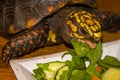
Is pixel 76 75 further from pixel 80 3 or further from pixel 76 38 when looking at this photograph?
pixel 80 3

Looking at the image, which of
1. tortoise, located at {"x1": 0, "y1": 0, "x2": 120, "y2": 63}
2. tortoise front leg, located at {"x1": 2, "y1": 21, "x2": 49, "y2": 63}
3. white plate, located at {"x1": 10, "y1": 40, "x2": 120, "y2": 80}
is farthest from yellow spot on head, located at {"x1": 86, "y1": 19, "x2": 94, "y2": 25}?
tortoise front leg, located at {"x1": 2, "y1": 21, "x2": 49, "y2": 63}

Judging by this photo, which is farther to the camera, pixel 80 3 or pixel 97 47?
pixel 80 3

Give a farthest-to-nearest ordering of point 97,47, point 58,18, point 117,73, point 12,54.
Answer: point 58,18 < point 12,54 < point 97,47 < point 117,73

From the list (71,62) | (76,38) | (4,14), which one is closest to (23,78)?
(71,62)

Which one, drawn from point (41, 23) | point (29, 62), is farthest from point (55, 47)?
point (29, 62)

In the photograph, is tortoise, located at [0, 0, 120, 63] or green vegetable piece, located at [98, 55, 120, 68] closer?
green vegetable piece, located at [98, 55, 120, 68]

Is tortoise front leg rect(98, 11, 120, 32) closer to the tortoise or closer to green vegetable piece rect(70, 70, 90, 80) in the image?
the tortoise
